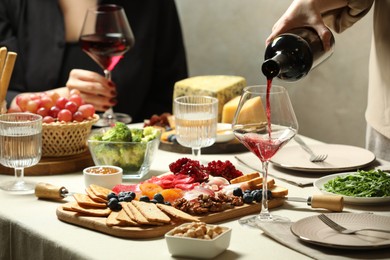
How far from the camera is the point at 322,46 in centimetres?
182

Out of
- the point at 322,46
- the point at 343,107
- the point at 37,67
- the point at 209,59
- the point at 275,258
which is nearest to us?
the point at 275,258

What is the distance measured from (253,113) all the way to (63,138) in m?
0.79

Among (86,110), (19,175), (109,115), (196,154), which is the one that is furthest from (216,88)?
(19,175)

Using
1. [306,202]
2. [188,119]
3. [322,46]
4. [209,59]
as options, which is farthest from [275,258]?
[209,59]

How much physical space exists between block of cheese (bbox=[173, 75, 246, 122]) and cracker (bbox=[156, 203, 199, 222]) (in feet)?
3.57

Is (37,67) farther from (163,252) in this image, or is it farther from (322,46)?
(163,252)

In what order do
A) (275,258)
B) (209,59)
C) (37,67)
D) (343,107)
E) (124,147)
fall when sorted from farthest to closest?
(209,59)
(343,107)
(37,67)
(124,147)
(275,258)

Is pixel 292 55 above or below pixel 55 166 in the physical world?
above

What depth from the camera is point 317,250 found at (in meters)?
1.43

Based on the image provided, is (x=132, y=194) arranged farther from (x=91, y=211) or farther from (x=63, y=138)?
(x=63, y=138)

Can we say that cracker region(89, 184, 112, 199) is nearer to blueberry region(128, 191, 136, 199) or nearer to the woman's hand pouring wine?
blueberry region(128, 191, 136, 199)

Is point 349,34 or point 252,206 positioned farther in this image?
point 349,34

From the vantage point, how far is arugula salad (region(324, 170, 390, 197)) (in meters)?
1.75

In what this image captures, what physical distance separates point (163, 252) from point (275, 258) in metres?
0.22
